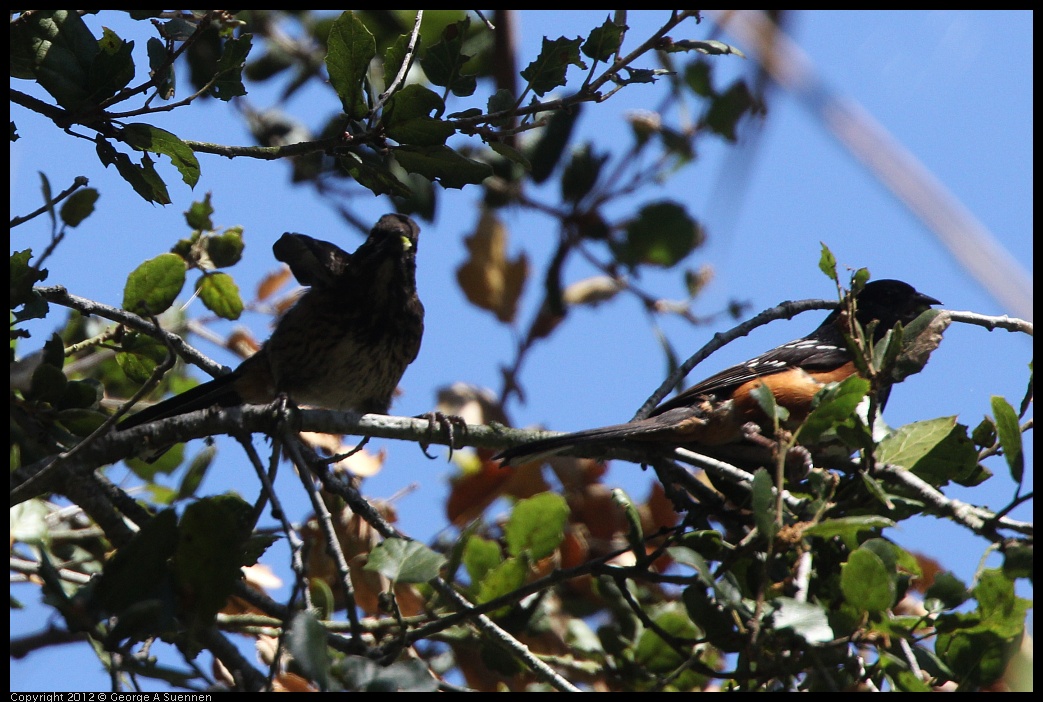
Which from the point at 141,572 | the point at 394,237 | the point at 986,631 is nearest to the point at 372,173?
the point at 394,237

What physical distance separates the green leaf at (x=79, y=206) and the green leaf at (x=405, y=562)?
1763mm

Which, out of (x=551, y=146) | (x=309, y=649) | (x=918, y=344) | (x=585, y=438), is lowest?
(x=309, y=649)

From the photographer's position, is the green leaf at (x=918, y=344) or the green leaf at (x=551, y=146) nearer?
the green leaf at (x=918, y=344)

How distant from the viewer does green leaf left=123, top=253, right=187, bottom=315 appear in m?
3.25

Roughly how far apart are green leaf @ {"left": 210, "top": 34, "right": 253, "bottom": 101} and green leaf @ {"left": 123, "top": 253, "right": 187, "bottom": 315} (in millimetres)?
680

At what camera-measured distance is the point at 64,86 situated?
8.45ft

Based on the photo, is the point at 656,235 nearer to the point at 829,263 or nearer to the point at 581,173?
the point at 581,173

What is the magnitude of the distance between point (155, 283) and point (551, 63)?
5.04 ft

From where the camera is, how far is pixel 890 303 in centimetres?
454

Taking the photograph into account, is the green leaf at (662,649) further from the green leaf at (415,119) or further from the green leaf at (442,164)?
the green leaf at (415,119)

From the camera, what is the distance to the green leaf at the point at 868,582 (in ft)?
6.67

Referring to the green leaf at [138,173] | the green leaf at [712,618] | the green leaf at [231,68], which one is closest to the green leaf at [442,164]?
the green leaf at [231,68]

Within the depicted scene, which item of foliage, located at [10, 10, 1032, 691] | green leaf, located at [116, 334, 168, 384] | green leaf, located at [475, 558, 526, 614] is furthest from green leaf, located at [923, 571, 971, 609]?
green leaf, located at [116, 334, 168, 384]

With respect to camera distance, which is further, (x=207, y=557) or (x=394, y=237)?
(x=394, y=237)
